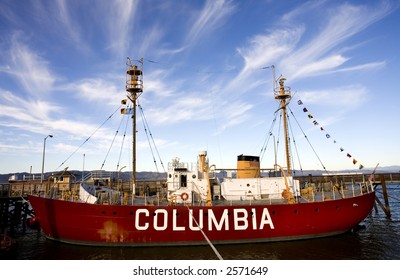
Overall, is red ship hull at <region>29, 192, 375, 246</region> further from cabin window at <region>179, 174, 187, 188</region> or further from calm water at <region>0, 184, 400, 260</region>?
cabin window at <region>179, 174, 187, 188</region>

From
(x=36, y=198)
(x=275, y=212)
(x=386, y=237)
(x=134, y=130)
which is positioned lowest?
(x=386, y=237)

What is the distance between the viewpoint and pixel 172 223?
1677cm

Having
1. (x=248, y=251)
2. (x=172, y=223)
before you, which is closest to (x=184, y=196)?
(x=172, y=223)

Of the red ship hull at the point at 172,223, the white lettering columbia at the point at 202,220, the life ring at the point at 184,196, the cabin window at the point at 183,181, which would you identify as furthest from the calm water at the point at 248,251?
the cabin window at the point at 183,181

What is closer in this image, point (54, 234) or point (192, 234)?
point (192, 234)

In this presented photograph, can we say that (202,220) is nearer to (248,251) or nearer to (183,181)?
(248,251)

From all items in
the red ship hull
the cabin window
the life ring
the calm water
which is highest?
the cabin window

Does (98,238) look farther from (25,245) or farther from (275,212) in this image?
(275,212)

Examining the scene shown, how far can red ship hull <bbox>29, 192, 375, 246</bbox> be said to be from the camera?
1664 centimetres

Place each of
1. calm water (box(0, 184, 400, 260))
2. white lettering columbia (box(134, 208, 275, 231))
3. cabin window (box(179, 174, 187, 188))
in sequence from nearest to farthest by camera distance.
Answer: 1. calm water (box(0, 184, 400, 260))
2. white lettering columbia (box(134, 208, 275, 231))
3. cabin window (box(179, 174, 187, 188))

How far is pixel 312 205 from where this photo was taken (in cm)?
1792

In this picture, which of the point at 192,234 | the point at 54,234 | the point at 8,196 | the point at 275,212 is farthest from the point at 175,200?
the point at 8,196

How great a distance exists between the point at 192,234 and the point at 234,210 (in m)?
3.21

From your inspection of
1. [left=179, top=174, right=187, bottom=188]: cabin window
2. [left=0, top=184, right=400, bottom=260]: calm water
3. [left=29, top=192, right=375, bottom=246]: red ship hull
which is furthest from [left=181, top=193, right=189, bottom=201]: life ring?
[left=0, top=184, right=400, bottom=260]: calm water
